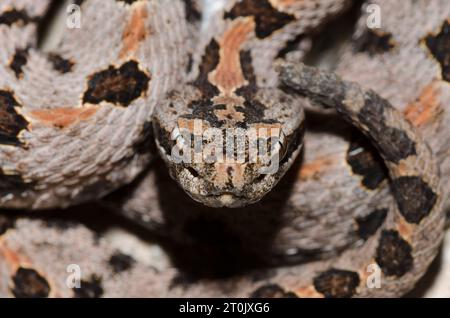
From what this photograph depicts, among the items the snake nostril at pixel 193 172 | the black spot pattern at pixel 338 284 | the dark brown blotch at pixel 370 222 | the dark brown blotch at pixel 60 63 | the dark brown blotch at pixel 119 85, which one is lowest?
the black spot pattern at pixel 338 284

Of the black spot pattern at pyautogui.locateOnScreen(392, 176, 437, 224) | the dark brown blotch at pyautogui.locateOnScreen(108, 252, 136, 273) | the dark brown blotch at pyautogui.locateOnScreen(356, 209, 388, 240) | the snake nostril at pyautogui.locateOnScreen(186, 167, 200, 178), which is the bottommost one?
the dark brown blotch at pyautogui.locateOnScreen(108, 252, 136, 273)

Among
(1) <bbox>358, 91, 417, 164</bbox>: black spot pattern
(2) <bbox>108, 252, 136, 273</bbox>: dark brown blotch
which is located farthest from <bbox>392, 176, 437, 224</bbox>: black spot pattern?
(2) <bbox>108, 252, 136, 273</bbox>: dark brown blotch

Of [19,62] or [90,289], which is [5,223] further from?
[19,62]

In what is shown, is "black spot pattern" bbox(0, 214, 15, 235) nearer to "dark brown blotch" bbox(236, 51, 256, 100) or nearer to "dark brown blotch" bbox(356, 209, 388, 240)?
"dark brown blotch" bbox(236, 51, 256, 100)

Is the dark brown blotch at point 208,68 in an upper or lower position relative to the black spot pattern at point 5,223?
upper

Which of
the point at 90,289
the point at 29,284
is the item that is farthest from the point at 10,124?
the point at 90,289

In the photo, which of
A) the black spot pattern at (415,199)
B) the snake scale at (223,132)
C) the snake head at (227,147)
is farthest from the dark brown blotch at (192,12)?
the black spot pattern at (415,199)

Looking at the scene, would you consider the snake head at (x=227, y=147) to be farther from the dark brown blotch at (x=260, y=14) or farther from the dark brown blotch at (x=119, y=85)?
the dark brown blotch at (x=260, y=14)

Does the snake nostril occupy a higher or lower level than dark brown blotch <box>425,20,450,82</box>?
lower
